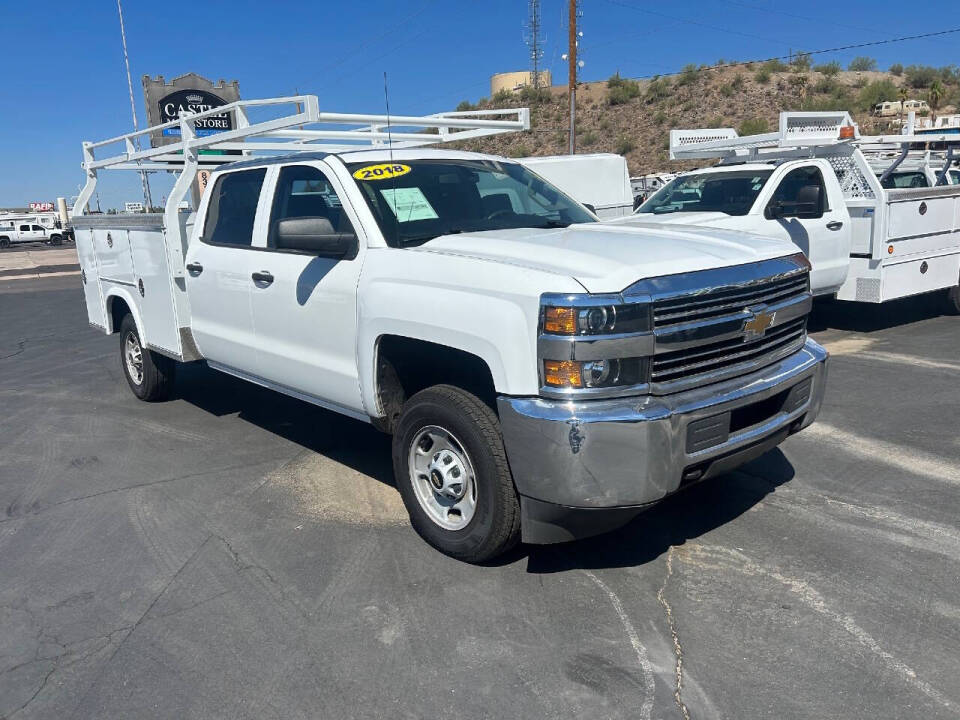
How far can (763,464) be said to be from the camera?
16.6ft

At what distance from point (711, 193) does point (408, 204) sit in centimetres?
610

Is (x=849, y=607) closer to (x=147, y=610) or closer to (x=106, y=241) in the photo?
(x=147, y=610)

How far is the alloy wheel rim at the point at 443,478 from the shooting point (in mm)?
3773

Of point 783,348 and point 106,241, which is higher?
point 106,241

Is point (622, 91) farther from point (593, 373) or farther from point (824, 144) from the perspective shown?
point (593, 373)

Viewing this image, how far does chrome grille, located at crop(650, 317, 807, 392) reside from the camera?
3.32 m

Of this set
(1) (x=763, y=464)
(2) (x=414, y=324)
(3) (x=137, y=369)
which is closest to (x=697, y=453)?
(2) (x=414, y=324)

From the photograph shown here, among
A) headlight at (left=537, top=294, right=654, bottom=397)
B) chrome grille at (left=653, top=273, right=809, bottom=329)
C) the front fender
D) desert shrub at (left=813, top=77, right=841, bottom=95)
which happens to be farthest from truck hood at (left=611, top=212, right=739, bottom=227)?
desert shrub at (left=813, top=77, right=841, bottom=95)

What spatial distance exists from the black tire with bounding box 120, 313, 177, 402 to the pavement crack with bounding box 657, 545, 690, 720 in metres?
4.94

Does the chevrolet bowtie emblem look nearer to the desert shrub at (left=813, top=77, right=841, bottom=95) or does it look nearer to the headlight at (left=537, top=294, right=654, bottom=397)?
the headlight at (left=537, top=294, right=654, bottom=397)

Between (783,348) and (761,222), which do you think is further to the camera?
(761,222)

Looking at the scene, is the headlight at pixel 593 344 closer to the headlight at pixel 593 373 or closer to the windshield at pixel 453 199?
the headlight at pixel 593 373

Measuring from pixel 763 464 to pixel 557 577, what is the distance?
2.00 m

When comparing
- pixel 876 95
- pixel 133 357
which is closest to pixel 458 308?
pixel 133 357
